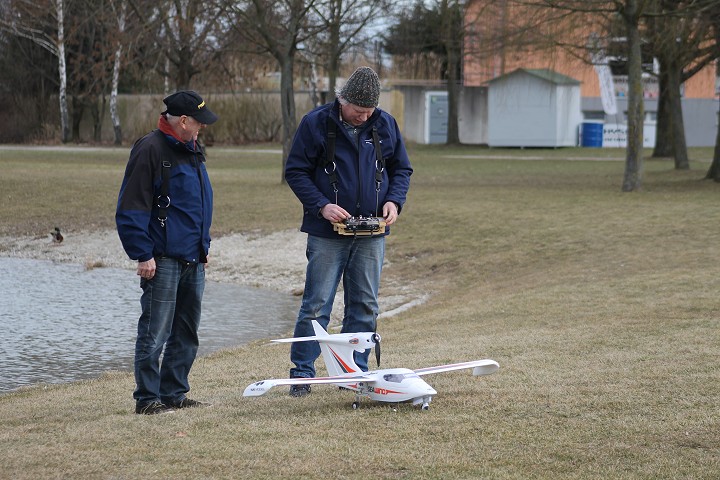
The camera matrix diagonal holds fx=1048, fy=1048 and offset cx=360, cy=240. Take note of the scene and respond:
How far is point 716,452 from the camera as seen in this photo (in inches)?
202

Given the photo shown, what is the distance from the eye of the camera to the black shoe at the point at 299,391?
6.89 m

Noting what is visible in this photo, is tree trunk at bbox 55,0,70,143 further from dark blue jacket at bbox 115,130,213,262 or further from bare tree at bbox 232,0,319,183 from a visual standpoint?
dark blue jacket at bbox 115,130,213,262

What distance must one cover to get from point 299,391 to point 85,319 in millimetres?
6473

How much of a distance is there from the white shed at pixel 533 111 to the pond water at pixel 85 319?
3630cm

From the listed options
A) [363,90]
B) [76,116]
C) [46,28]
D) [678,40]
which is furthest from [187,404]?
[76,116]

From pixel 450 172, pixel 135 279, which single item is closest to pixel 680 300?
pixel 135 279

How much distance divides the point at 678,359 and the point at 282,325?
5.98 metres

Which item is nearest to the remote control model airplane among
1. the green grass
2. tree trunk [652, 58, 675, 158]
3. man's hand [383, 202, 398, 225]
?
the green grass

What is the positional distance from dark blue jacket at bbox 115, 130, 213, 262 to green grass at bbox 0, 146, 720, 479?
3.39 ft

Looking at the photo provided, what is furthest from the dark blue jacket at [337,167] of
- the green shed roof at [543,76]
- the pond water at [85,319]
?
the green shed roof at [543,76]

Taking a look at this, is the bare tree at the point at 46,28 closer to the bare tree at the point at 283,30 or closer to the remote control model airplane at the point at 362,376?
the bare tree at the point at 283,30

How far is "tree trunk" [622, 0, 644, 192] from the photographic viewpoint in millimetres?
22734

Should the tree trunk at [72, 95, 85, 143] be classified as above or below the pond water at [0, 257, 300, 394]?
above

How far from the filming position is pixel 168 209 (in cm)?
643
